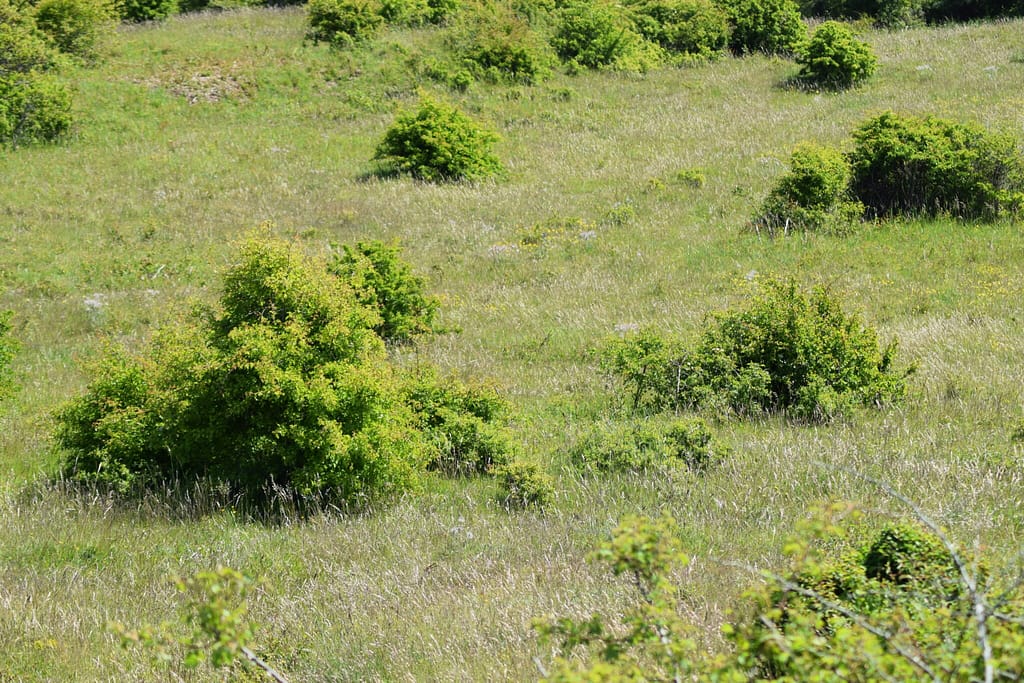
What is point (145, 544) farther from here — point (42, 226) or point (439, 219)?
point (42, 226)

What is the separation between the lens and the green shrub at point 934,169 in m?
14.3

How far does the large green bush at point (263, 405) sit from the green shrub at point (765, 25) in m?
26.0

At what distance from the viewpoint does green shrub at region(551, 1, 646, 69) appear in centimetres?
2766

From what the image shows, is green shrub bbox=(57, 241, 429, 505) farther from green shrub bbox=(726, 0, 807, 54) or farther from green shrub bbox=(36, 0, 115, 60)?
green shrub bbox=(726, 0, 807, 54)

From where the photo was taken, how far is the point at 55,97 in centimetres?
Answer: 2277

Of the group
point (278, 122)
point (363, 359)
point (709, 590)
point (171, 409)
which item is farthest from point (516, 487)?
point (278, 122)

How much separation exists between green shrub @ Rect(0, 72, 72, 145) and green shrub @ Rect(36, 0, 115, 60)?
4.78 m

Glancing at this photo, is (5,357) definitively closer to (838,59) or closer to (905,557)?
(905,557)

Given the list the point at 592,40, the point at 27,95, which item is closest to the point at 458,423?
the point at 27,95

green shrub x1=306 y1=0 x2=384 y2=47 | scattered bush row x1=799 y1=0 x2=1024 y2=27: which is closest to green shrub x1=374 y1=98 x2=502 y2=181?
green shrub x1=306 y1=0 x2=384 y2=47

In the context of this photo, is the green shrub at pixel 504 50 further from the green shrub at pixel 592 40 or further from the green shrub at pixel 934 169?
the green shrub at pixel 934 169

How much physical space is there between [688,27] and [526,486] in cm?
2619

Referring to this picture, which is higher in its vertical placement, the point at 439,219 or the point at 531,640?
the point at 531,640

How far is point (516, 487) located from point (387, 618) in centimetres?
192
